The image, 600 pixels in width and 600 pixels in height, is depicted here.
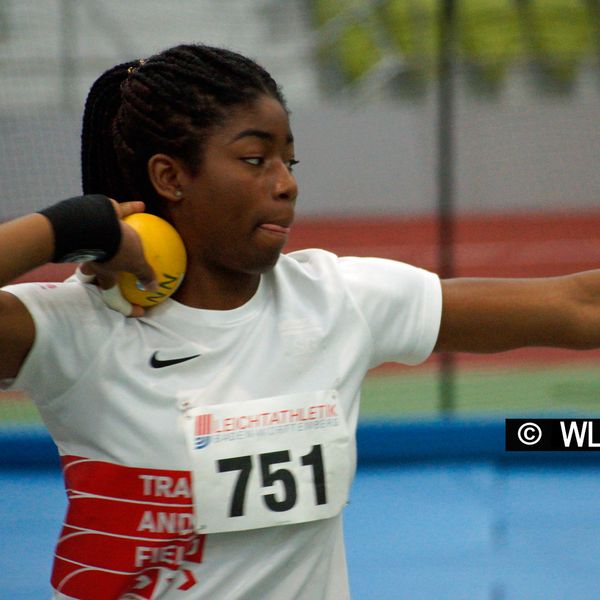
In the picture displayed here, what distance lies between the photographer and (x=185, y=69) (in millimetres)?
1609

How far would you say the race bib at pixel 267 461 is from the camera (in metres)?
1.50

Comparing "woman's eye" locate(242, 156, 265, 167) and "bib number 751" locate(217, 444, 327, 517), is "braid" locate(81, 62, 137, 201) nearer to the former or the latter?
"woman's eye" locate(242, 156, 265, 167)

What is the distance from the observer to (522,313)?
1.63 meters

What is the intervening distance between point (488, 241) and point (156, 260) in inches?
291

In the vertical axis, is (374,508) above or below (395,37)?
below

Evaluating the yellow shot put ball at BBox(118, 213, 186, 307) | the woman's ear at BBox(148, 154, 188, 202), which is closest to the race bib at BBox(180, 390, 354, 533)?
the yellow shot put ball at BBox(118, 213, 186, 307)

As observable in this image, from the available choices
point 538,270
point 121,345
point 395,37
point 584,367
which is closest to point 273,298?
point 121,345

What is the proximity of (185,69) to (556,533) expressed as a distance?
2.53 m

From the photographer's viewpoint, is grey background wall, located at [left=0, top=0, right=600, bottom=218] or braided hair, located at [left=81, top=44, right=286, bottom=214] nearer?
braided hair, located at [left=81, top=44, right=286, bottom=214]

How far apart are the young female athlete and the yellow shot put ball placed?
0.9 inches

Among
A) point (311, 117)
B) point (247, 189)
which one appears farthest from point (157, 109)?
point (311, 117)

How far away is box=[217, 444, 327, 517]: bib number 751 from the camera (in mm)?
1508

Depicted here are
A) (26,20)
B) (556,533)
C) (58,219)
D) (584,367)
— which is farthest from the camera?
(584,367)

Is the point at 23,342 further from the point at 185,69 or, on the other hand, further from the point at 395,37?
the point at 395,37
